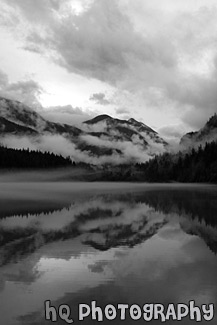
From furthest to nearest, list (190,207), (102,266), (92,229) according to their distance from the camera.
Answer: (190,207), (92,229), (102,266)

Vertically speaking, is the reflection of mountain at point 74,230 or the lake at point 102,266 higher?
the lake at point 102,266

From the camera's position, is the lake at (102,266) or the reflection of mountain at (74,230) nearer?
the lake at (102,266)

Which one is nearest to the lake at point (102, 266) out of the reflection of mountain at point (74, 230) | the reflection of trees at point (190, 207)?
the reflection of mountain at point (74, 230)

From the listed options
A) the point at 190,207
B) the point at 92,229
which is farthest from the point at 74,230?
the point at 190,207

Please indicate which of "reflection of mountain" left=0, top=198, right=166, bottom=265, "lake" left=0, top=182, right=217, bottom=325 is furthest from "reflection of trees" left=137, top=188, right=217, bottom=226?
"lake" left=0, top=182, right=217, bottom=325

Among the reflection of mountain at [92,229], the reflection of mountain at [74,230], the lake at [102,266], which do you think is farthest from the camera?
the reflection of mountain at [92,229]

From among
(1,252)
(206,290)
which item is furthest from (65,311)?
(1,252)

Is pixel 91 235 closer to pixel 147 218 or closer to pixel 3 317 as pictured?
pixel 147 218

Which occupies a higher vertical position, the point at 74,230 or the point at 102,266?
the point at 102,266

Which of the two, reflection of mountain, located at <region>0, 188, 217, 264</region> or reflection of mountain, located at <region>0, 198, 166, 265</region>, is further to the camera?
reflection of mountain, located at <region>0, 188, 217, 264</region>

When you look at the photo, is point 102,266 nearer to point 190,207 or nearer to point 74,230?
point 74,230

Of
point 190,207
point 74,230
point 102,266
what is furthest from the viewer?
point 190,207

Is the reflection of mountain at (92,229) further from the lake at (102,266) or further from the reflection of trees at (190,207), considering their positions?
the reflection of trees at (190,207)

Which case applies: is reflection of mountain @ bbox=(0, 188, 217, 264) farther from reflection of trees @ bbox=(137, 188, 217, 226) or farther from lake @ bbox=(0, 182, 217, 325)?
reflection of trees @ bbox=(137, 188, 217, 226)
